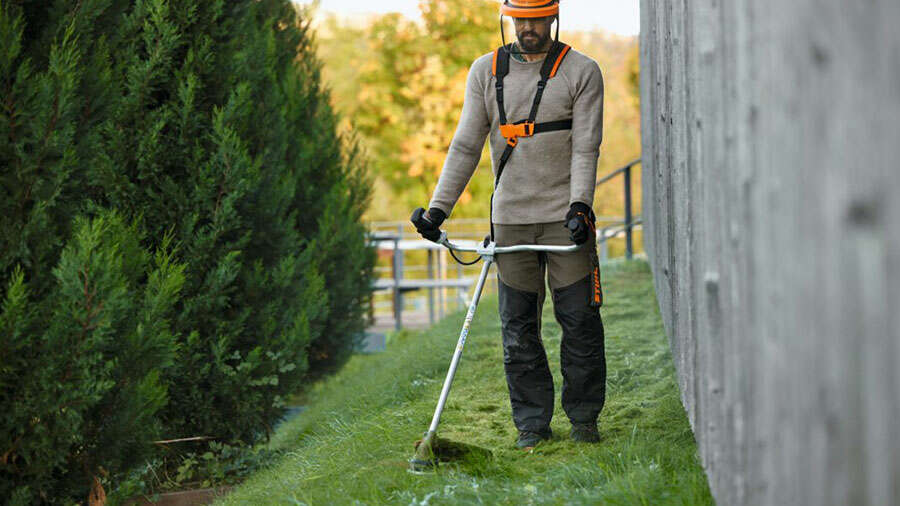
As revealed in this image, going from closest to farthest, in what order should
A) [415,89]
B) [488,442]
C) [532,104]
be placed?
[532,104]
[488,442]
[415,89]

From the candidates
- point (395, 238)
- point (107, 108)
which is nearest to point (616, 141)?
point (395, 238)

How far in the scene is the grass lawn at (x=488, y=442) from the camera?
383 cm

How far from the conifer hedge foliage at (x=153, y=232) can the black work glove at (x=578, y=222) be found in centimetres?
189

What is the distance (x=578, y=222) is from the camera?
4285 mm

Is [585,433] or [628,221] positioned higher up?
[628,221]

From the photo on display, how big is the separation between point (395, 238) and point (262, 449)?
8.47 m

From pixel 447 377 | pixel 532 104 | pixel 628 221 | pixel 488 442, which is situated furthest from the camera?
pixel 628 221

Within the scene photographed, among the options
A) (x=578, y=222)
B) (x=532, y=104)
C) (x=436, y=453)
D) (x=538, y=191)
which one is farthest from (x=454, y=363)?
(x=532, y=104)

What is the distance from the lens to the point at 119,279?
15.5 feet

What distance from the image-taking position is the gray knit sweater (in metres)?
4.50

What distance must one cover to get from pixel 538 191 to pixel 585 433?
1041mm

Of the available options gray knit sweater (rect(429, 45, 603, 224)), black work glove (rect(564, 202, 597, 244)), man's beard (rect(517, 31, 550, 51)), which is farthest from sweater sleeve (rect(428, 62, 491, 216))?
black work glove (rect(564, 202, 597, 244))

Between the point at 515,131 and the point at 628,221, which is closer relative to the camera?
the point at 515,131

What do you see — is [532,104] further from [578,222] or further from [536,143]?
[578,222]
